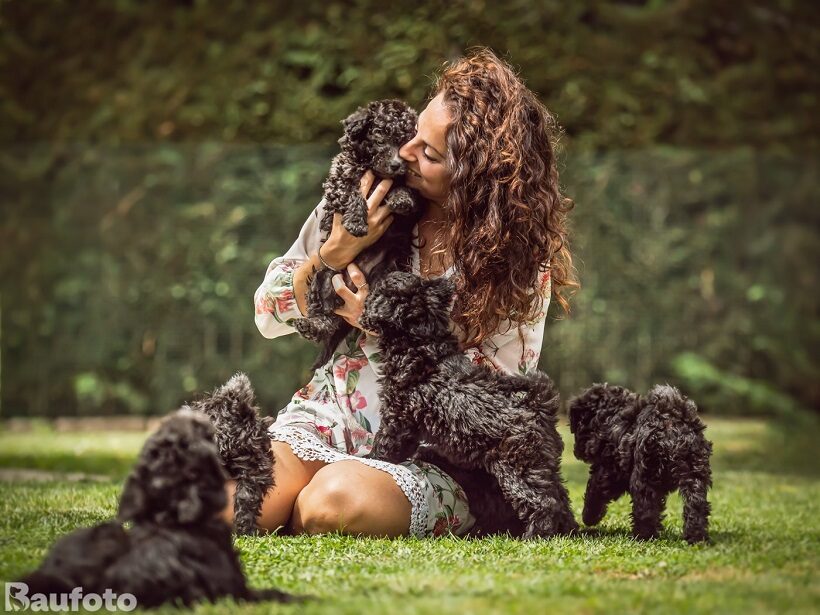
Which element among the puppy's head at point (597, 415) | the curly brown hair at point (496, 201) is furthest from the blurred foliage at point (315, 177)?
the puppy's head at point (597, 415)

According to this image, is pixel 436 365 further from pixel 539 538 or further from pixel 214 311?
pixel 214 311

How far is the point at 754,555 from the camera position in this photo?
10.5ft

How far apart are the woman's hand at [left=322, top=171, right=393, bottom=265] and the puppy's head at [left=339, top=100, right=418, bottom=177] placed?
1.9 inches

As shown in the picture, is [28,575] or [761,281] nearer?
[28,575]

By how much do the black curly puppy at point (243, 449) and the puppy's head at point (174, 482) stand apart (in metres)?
1.01

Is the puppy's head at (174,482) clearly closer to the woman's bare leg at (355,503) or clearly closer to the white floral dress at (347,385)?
the woman's bare leg at (355,503)

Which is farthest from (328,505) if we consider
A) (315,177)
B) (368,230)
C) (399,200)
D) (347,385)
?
(315,177)

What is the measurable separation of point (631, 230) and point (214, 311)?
3253mm

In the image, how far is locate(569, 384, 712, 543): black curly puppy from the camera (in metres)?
3.42

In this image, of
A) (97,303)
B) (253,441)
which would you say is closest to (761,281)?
(97,303)

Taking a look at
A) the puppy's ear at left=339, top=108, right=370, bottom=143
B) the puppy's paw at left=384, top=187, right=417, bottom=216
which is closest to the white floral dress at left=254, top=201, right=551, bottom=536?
the puppy's paw at left=384, top=187, right=417, bottom=216

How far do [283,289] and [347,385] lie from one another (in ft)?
1.30

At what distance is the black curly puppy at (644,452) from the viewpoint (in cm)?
342

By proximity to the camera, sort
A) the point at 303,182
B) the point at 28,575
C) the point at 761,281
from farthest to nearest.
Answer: the point at 761,281 → the point at 303,182 → the point at 28,575
